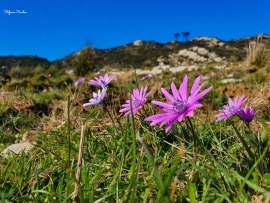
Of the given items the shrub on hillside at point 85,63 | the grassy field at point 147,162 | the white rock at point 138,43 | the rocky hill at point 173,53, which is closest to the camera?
the grassy field at point 147,162

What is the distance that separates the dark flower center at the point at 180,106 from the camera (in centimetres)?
79

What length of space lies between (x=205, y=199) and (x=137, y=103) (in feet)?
1.44

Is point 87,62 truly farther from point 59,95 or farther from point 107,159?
point 107,159

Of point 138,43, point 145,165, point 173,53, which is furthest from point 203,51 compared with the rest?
point 145,165

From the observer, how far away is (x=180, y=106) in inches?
31.6

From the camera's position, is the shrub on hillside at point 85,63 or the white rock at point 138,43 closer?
the shrub on hillside at point 85,63

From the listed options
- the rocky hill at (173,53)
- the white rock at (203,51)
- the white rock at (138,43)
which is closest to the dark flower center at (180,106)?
the rocky hill at (173,53)

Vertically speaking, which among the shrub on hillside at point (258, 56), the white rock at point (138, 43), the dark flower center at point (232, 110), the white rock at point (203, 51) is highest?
the white rock at point (138, 43)

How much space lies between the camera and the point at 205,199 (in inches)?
31.8

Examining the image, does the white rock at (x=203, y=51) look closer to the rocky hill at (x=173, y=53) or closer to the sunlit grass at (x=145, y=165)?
the rocky hill at (x=173, y=53)

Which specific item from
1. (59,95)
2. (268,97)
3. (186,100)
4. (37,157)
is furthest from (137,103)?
(59,95)

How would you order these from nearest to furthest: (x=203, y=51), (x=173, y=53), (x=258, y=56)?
(x=258, y=56)
(x=203, y=51)
(x=173, y=53)

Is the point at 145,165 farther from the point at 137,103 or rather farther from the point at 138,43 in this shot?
the point at 138,43

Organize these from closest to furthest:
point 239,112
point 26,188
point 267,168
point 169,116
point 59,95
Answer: point 169,116, point 267,168, point 239,112, point 26,188, point 59,95
